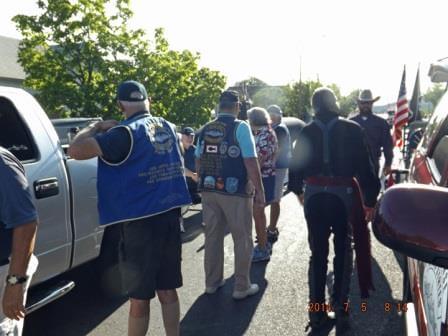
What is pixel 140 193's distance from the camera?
108 inches

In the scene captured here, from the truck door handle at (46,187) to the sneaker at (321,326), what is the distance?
7.45 ft

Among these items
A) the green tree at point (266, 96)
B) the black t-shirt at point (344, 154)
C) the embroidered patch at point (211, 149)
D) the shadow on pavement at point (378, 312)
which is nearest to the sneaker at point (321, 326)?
the shadow on pavement at point (378, 312)

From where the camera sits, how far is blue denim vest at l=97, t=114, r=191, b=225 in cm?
271

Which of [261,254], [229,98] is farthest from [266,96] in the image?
[229,98]

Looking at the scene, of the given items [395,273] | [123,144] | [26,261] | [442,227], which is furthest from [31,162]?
[395,273]

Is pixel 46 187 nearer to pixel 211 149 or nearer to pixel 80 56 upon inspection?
pixel 211 149

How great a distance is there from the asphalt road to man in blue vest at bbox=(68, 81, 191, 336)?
2.99 feet

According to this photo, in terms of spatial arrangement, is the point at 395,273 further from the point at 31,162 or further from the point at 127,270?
the point at 31,162

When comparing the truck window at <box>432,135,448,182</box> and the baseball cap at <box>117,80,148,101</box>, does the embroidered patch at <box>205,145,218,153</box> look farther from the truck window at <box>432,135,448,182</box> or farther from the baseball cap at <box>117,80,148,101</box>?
the truck window at <box>432,135,448,182</box>

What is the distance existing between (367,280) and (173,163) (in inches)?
79.1

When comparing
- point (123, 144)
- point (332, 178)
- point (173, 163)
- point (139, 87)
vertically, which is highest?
point (139, 87)

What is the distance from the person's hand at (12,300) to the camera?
2047 mm

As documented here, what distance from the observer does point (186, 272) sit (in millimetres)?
4984
